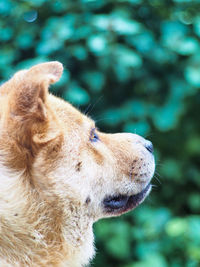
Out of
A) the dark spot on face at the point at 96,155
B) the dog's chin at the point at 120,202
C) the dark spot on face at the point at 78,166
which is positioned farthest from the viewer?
the dog's chin at the point at 120,202

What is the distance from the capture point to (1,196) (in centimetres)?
190

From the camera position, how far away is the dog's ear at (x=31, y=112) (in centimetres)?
185

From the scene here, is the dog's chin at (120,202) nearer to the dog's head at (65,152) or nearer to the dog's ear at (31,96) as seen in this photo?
the dog's head at (65,152)

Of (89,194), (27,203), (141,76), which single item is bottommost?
(141,76)

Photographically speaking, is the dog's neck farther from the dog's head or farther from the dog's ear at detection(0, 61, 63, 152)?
the dog's ear at detection(0, 61, 63, 152)

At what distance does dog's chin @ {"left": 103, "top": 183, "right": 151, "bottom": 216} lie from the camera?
91.4 inches

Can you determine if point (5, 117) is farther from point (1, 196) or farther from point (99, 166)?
point (99, 166)

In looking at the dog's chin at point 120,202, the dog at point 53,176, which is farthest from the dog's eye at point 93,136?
the dog's chin at point 120,202

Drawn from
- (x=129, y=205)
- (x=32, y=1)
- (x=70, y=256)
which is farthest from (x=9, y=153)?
(x=32, y=1)

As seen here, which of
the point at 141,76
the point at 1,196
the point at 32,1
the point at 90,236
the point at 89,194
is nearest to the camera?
the point at 1,196

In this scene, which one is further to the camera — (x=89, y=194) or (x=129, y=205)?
(x=129, y=205)

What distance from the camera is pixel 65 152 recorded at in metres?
2.07

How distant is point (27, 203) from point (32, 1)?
7.41ft

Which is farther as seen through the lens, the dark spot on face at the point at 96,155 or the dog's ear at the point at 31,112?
the dark spot on face at the point at 96,155
